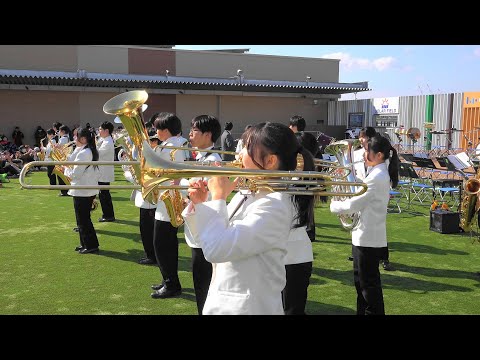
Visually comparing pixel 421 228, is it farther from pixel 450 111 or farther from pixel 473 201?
pixel 450 111

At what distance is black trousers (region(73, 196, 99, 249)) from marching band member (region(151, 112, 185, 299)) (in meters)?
1.69

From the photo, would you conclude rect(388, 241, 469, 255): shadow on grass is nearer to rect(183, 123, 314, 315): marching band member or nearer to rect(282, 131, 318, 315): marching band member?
rect(282, 131, 318, 315): marching band member

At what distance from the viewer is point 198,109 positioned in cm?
2323

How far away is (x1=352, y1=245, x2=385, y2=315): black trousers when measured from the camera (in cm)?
357

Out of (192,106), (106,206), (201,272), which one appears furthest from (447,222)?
(192,106)

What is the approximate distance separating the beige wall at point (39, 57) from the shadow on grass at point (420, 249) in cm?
1778

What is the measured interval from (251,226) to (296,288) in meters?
1.39

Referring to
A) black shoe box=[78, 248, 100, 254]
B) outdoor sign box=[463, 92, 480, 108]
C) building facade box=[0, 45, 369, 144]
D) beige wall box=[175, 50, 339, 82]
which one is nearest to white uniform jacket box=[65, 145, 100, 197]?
black shoe box=[78, 248, 100, 254]

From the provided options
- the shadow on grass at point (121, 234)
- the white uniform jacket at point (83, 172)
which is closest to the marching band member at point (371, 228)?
the white uniform jacket at point (83, 172)

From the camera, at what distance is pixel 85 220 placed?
236 inches

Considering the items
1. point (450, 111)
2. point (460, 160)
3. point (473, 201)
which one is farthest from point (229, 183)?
point (450, 111)

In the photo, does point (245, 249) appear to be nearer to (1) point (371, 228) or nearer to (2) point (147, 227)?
(1) point (371, 228)

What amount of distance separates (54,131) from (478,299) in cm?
1262

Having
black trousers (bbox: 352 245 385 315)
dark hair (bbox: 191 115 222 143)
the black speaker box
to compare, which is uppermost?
dark hair (bbox: 191 115 222 143)
